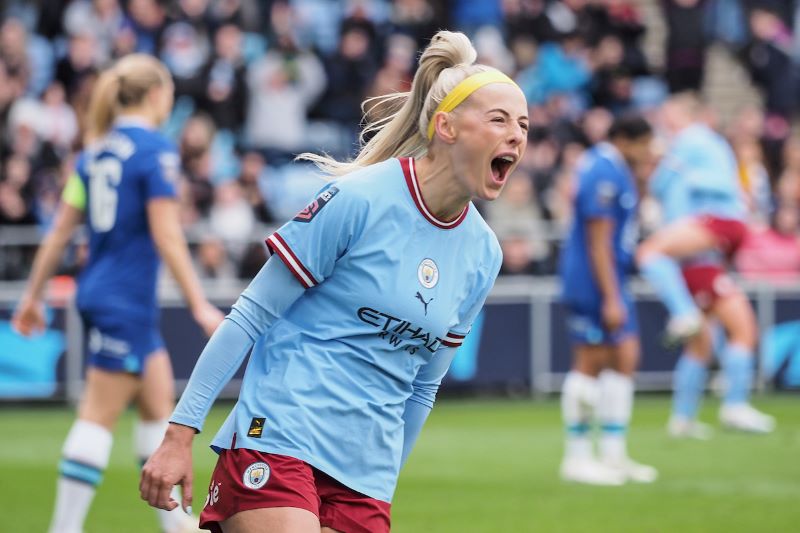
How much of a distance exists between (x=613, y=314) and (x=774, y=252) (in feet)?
24.1

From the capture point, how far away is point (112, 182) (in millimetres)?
7184

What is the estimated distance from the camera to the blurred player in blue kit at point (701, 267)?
1242 cm

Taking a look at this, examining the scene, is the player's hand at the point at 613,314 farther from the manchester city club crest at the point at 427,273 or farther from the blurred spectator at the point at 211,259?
the blurred spectator at the point at 211,259

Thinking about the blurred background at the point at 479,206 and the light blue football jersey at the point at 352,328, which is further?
the blurred background at the point at 479,206

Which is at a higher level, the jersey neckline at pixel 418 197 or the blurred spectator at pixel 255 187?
the jersey neckline at pixel 418 197

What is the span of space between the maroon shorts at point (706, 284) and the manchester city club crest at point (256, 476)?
8.99 m

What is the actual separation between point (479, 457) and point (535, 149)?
780cm

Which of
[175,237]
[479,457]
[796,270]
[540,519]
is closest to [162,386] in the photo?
[175,237]

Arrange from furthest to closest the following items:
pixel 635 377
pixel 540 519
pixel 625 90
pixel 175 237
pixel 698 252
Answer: pixel 625 90
pixel 635 377
pixel 698 252
pixel 540 519
pixel 175 237

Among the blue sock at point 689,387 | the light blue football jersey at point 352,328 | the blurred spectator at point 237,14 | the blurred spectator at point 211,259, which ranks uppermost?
the blurred spectator at point 237,14

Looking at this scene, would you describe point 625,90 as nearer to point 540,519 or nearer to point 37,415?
point 37,415

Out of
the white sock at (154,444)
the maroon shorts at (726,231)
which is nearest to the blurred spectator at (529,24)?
the maroon shorts at (726,231)

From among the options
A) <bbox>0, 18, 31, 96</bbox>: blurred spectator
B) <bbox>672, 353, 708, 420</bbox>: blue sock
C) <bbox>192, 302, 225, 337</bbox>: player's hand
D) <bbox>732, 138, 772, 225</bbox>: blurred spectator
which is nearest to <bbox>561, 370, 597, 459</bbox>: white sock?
<bbox>672, 353, 708, 420</bbox>: blue sock

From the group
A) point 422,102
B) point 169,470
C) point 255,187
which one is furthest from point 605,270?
point 255,187
